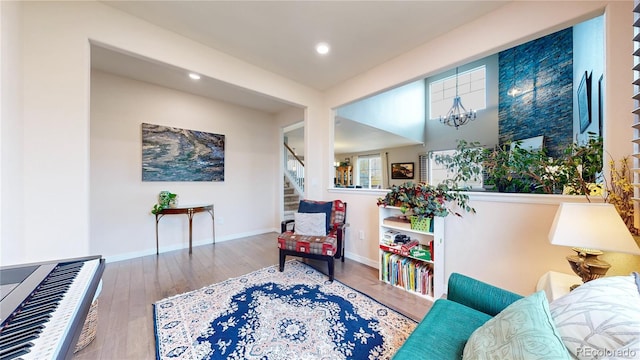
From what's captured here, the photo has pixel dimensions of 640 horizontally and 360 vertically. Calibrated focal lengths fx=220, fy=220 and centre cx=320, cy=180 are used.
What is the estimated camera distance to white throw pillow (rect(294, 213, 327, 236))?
2857 millimetres

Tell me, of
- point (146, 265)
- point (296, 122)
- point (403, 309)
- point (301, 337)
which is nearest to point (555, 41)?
point (296, 122)

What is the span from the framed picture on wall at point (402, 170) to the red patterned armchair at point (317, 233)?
5.16m

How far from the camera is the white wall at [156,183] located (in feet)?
9.77

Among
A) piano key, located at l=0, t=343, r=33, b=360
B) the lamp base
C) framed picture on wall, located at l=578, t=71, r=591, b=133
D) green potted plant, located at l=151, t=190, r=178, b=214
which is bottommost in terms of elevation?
the lamp base

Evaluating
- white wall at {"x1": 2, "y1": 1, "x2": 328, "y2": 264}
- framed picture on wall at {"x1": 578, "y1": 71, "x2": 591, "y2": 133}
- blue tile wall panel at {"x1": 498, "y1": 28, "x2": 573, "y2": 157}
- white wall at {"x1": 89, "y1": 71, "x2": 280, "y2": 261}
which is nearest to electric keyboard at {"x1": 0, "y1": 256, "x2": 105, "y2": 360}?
white wall at {"x1": 2, "y1": 1, "x2": 328, "y2": 264}

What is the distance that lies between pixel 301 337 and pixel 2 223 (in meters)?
1.92

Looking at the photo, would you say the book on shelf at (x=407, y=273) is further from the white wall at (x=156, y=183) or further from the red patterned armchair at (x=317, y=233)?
the white wall at (x=156, y=183)

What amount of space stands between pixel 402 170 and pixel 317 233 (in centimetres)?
579

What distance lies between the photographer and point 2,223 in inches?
49.1

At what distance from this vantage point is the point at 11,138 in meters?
1.37

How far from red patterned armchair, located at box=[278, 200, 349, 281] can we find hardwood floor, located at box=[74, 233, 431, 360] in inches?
14.5

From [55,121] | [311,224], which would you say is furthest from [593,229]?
[55,121]

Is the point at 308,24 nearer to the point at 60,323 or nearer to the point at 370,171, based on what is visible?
the point at 60,323

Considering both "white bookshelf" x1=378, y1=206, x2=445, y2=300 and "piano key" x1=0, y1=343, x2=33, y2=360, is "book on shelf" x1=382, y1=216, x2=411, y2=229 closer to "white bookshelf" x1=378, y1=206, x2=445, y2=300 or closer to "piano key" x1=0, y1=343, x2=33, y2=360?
"white bookshelf" x1=378, y1=206, x2=445, y2=300
